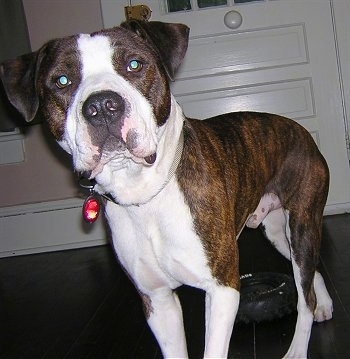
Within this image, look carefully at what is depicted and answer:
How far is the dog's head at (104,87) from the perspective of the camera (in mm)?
1732

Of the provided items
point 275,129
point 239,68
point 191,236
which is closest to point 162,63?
point 191,236

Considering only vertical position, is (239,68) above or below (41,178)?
above

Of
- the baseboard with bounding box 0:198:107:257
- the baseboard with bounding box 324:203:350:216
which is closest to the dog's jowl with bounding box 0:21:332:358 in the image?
the baseboard with bounding box 324:203:350:216

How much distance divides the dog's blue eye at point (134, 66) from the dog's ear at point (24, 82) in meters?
0.34

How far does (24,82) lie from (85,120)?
43 centimetres

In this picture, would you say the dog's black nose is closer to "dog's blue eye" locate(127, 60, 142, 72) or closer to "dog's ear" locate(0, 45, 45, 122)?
"dog's blue eye" locate(127, 60, 142, 72)

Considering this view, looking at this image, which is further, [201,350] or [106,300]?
[106,300]

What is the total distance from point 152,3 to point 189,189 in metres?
2.92

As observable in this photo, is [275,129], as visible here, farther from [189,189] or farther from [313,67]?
[313,67]

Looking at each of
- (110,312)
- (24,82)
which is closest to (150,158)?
(24,82)

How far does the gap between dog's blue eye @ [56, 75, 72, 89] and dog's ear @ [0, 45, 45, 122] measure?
0.54ft

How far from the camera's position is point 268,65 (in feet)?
15.1

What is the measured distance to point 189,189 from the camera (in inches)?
79.0

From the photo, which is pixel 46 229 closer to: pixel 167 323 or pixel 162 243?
pixel 167 323
